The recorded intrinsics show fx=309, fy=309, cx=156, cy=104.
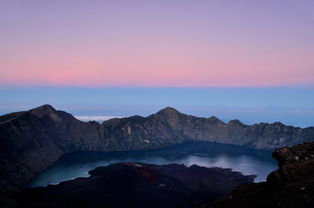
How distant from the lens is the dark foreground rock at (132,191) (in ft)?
301

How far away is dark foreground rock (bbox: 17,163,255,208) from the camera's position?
91.9 m

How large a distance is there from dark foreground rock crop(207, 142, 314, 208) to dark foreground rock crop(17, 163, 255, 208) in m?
61.8

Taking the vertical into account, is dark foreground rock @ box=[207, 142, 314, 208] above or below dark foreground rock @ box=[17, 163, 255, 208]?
above

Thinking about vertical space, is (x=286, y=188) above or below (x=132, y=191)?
above

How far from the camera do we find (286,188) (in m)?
27.8

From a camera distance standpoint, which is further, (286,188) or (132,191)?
(132,191)

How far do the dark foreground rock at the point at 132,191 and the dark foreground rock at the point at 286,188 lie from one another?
2435 inches

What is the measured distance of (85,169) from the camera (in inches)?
6683

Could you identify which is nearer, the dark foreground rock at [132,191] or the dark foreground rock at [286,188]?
the dark foreground rock at [286,188]

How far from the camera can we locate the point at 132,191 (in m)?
102

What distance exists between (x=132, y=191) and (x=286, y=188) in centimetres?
7959

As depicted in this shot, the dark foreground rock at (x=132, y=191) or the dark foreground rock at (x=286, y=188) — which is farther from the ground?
the dark foreground rock at (x=286, y=188)

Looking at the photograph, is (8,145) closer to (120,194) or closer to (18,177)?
(18,177)

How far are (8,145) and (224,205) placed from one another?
142 m
